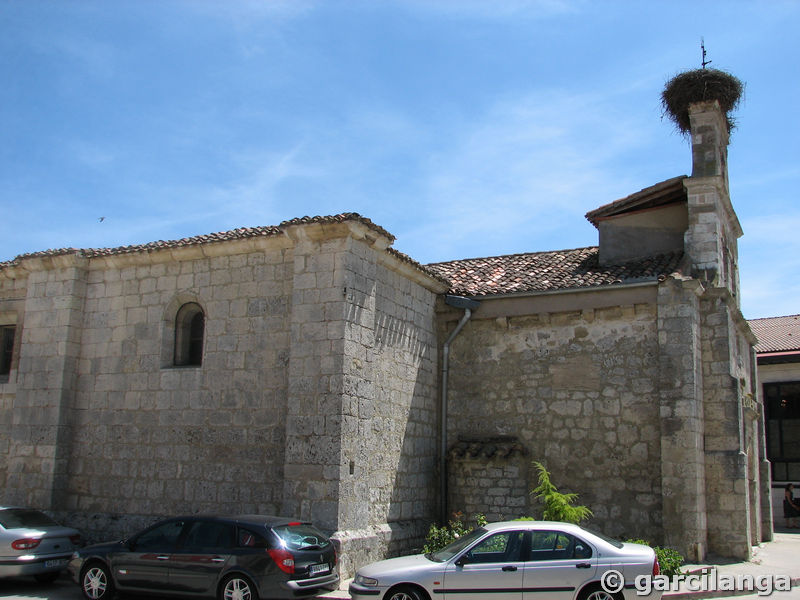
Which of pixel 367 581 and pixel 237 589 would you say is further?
pixel 237 589

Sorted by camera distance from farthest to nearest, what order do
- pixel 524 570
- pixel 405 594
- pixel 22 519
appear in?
pixel 22 519 → pixel 405 594 → pixel 524 570

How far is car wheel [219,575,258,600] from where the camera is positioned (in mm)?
9031

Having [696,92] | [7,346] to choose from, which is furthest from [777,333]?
[7,346]

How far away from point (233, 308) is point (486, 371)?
16.6ft

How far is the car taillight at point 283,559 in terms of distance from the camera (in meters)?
8.97

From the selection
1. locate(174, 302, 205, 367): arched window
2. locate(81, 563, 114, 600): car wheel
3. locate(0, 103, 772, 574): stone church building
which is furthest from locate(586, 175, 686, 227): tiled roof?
locate(81, 563, 114, 600): car wheel

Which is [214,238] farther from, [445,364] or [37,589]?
[37,589]

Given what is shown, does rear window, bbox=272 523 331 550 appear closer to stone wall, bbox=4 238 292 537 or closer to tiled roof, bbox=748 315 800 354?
stone wall, bbox=4 238 292 537

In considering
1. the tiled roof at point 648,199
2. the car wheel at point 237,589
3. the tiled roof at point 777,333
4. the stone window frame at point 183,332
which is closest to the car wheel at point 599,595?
the car wheel at point 237,589

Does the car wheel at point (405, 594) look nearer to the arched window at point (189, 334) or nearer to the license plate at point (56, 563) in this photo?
the license plate at point (56, 563)

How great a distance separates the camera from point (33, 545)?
10.8 m

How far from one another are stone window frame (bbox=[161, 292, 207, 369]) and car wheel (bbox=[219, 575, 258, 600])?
203 inches

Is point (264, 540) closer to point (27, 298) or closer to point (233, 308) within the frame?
point (233, 308)

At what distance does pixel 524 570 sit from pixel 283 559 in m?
2.87
